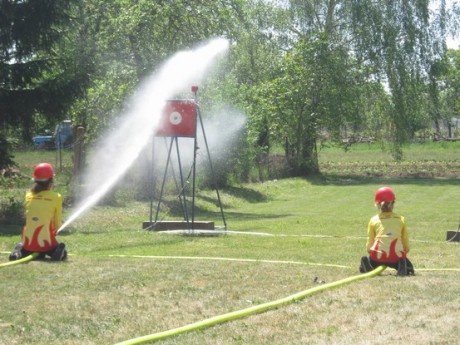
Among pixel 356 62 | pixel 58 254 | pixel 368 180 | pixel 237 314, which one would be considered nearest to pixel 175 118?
pixel 58 254

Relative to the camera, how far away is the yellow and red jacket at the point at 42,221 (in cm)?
1045

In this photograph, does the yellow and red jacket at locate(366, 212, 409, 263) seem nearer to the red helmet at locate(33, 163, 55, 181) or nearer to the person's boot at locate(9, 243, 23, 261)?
the red helmet at locate(33, 163, 55, 181)

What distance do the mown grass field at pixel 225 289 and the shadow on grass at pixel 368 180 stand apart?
70.2 ft

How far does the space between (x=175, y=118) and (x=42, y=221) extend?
618 cm

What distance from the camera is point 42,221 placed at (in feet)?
34.3

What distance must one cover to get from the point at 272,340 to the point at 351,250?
7031 millimetres

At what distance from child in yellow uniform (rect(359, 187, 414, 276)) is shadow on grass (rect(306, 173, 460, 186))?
29.6 m

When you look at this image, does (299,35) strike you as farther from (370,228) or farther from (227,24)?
(370,228)

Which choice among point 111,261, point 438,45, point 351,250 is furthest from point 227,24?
point 438,45

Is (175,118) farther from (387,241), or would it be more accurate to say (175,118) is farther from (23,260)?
(387,241)

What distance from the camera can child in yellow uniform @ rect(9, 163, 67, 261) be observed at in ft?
34.3

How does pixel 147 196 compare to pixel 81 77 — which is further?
pixel 147 196

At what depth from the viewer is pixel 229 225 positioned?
1972 cm

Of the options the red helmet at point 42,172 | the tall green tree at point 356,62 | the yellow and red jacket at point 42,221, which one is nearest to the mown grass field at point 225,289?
the yellow and red jacket at point 42,221
